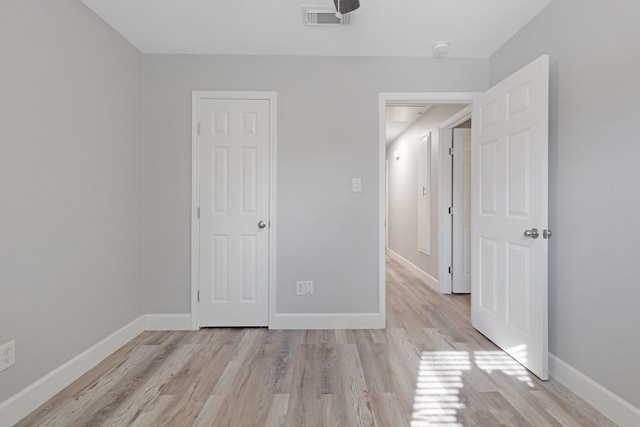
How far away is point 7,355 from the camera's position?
1534 millimetres

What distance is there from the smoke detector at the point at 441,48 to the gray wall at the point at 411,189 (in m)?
1.05

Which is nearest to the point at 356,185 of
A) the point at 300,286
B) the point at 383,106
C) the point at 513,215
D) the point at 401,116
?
the point at 383,106

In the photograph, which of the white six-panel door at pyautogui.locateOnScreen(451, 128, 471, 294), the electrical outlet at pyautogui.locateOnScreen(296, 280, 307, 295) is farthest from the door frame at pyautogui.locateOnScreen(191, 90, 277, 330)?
the white six-panel door at pyautogui.locateOnScreen(451, 128, 471, 294)

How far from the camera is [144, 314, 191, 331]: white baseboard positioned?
274cm

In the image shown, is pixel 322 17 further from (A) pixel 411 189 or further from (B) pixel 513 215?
(A) pixel 411 189

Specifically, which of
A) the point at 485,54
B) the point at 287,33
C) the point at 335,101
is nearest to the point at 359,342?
the point at 335,101

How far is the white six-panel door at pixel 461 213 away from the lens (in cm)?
387

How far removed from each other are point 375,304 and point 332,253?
60cm

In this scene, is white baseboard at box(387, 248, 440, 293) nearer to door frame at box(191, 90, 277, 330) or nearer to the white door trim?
the white door trim

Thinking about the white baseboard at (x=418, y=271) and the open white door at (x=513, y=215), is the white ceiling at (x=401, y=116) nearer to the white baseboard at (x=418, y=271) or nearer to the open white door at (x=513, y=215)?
the open white door at (x=513, y=215)

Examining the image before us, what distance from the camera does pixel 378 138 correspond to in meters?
2.77

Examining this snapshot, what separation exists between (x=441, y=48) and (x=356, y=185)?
1.32 m

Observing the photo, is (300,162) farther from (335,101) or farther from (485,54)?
(485,54)

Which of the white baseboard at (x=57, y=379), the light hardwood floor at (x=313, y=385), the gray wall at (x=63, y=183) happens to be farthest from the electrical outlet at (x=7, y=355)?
the light hardwood floor at (x=313, y=385)
